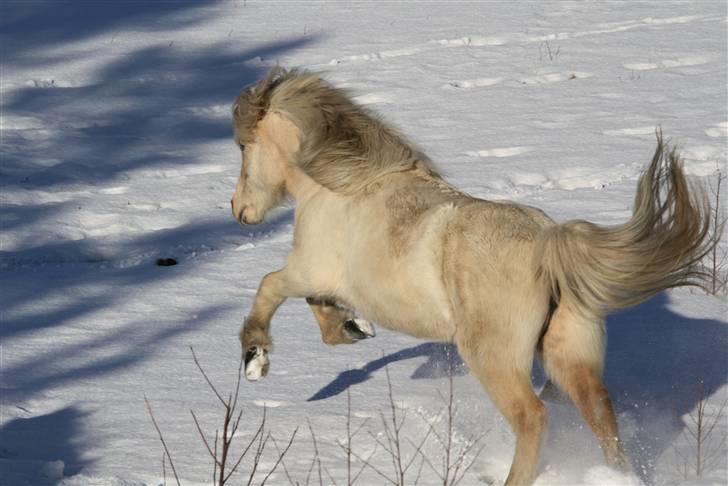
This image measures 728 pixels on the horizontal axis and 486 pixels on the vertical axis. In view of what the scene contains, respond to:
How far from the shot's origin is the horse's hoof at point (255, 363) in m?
5.79

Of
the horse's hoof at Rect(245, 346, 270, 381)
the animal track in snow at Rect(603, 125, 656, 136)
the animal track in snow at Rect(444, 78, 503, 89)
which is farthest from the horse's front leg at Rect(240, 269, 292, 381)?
the animal track in snow at Rect(444, 78, 503, 89)

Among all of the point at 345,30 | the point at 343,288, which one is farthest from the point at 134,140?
the point at 343,288

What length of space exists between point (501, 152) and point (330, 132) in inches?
220

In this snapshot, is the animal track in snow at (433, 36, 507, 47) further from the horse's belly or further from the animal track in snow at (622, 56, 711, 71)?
the horse's belly

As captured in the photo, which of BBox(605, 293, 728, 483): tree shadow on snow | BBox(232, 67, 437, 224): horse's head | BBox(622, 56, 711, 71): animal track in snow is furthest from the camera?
BBox(622, 56, 711, 71): animal track in snow

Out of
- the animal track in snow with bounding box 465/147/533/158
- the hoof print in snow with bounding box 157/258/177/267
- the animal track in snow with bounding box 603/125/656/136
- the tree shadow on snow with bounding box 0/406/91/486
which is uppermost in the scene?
the animal track in snow with bounding box 603/125/656/136

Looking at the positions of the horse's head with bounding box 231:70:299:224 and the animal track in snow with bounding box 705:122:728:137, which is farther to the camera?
the animal track in snow with bounding box 705:122:728:137

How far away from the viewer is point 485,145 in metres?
11.4

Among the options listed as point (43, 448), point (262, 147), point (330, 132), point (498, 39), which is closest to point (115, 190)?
point (262, 147)

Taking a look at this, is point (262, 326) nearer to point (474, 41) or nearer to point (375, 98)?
point (375, 98)

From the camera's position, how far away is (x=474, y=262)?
4.80 meters

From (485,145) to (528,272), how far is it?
675 cm

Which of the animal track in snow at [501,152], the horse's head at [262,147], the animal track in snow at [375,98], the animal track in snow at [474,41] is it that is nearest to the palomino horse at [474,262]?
the horse's head at [262,147]

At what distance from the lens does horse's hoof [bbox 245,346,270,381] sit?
5.79 metres
